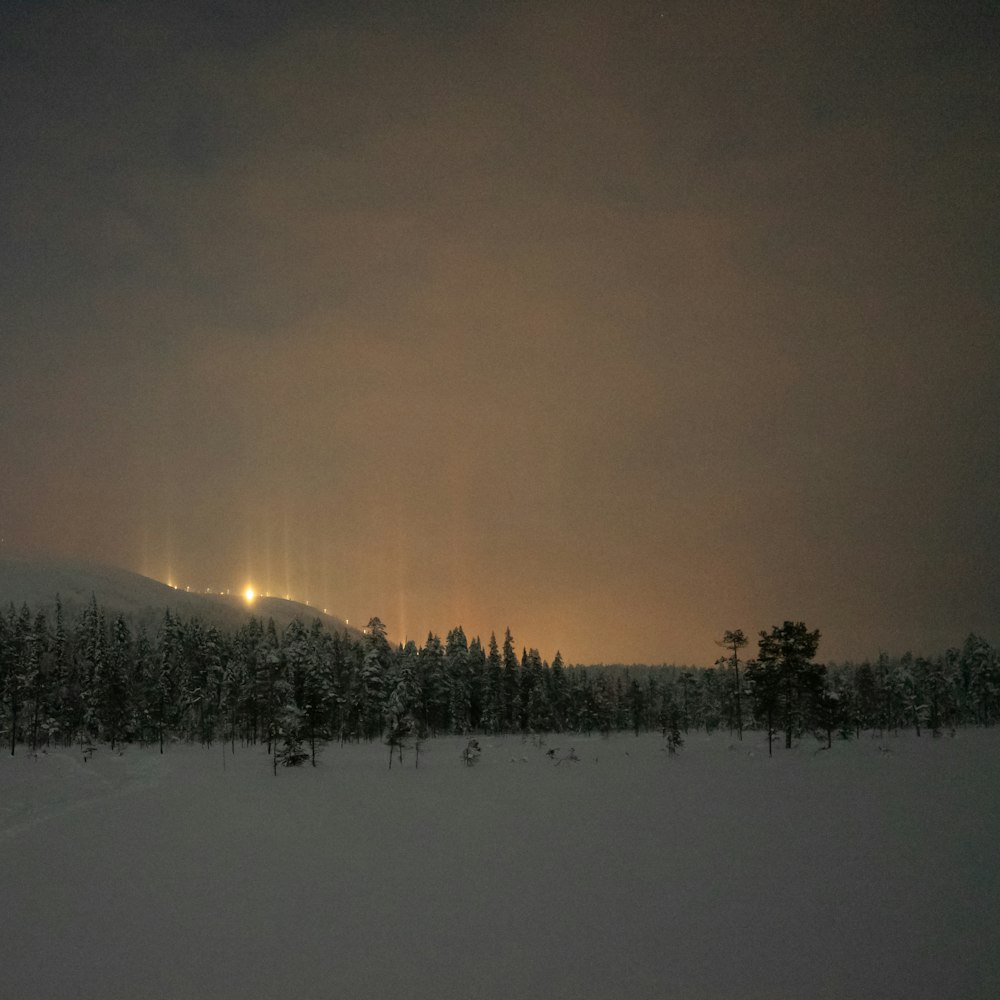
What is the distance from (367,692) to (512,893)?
195 feet

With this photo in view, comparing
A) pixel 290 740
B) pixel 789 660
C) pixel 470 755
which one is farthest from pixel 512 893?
pixel 789 660

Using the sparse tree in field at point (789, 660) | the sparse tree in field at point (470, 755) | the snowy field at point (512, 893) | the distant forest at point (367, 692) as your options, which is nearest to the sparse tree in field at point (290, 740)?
the distant forest at point (367, 692)

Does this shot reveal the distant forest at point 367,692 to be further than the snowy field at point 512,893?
Yes

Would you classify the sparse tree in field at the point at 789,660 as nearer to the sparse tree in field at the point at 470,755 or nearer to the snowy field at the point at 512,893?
the snowy field at the point at 512,893

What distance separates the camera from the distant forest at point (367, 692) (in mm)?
62994

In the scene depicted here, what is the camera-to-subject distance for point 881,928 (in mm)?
17516

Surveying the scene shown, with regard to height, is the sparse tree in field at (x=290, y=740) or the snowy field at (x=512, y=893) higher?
the snowy field at (x=512, y=893)

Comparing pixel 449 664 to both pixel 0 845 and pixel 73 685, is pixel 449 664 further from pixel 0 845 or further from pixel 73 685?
pixel 0 845

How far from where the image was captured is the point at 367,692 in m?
77.2

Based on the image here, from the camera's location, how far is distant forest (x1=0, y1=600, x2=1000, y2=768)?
63.0 meters

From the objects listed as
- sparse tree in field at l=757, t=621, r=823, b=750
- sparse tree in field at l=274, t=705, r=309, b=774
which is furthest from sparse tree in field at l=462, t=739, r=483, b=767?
sparse tree in field at l=757, t=621, r=823, b=750

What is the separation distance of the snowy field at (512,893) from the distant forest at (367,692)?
21.1m

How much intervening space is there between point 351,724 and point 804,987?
92.0 metres

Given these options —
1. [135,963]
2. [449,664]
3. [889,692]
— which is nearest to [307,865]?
[135,963]
